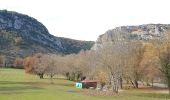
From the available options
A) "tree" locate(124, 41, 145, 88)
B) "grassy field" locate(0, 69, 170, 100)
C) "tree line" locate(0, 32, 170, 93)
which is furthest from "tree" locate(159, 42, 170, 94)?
"tree" locate(124, 41, 145, 88)

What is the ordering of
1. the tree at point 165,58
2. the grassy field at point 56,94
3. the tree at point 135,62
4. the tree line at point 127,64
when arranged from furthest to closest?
the tree at point 135,62, the tree line at point 127,64, the tree at point 165,58, the grassy field at point 56,94

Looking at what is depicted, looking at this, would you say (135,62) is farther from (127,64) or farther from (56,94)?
(56,94)

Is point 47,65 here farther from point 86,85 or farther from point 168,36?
point 168,36

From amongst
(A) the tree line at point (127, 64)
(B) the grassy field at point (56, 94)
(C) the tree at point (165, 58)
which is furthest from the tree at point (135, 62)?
(C) the tree at point (165, 58)

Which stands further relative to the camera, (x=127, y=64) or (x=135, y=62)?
(x=135, y=62)

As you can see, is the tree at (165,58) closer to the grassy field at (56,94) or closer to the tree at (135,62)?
the grassy field at (56,94)

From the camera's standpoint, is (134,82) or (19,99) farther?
(134,82)

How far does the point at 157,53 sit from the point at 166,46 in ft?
8.12

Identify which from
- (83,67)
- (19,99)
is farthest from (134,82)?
(19,99)

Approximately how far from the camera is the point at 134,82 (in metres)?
111

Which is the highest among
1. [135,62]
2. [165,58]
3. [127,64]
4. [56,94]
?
[135,62]

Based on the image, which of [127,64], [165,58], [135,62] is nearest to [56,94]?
[165,58]

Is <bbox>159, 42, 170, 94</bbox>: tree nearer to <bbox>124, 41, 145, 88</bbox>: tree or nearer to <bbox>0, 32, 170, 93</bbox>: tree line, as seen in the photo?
<bbox>0, 32, 170, 93</bbox>: tree line

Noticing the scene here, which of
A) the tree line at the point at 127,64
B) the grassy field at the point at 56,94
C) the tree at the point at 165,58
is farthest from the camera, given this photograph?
the tree line at the point at 127,64
